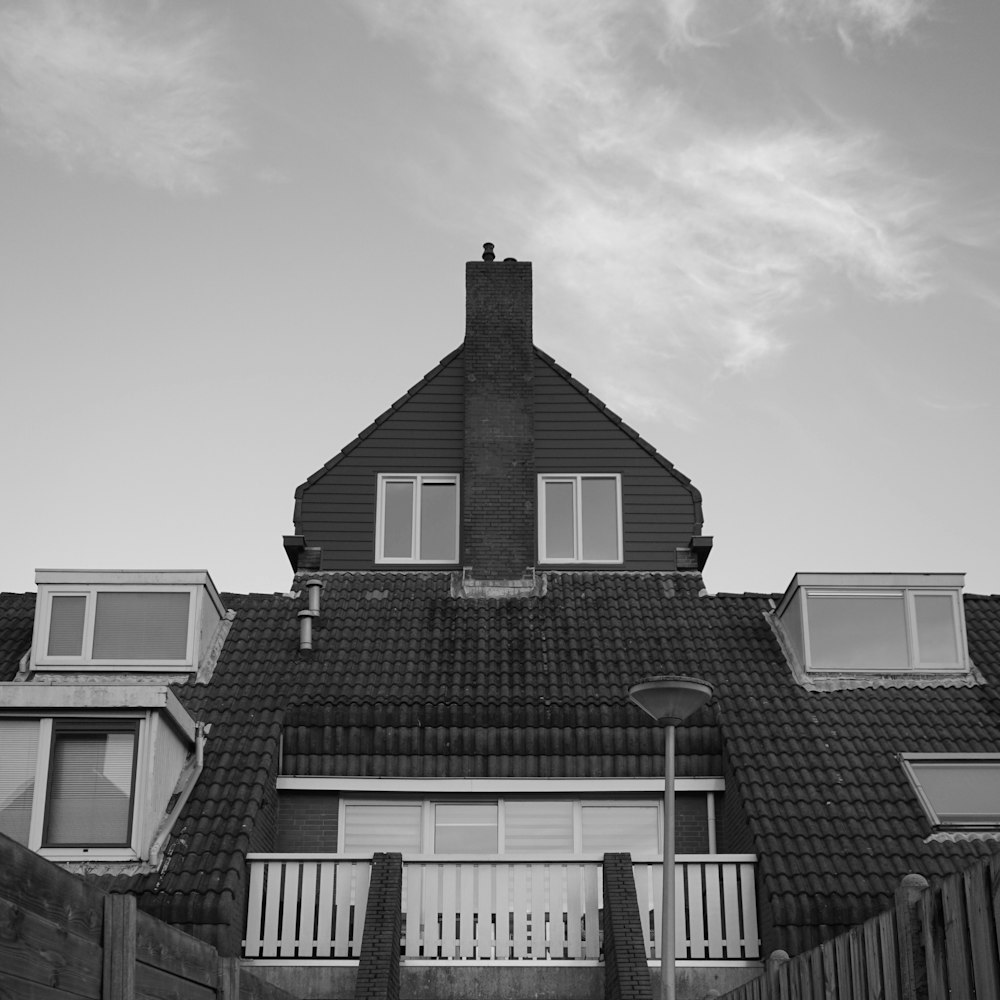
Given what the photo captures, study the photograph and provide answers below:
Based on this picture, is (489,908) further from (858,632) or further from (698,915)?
(858,632)

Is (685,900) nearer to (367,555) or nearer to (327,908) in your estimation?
(327,908)

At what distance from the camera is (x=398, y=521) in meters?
23.8

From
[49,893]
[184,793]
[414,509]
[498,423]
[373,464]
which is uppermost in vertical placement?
[498,423]

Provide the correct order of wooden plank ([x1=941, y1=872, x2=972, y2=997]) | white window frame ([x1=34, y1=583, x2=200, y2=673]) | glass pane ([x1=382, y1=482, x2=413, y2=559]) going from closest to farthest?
wooden plank ([x1=941, y1=872, x2=972, y2=997]), white window frame ([x1=34, y1=583, x2=200, y2=673]), glass pane ([x1=382, y1=482, x2=413, y2=559])

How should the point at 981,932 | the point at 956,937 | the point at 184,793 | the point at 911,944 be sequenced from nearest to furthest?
1. the point at 981,932
2. the point at 956,937
3. the point at 911,944
4. the point at 184,793

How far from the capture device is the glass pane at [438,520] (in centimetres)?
2352

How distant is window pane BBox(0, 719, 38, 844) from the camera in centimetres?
1596

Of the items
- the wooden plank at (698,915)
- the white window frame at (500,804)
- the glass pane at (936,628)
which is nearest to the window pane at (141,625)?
the white window frame at (500,804)

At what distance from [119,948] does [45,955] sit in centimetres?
73

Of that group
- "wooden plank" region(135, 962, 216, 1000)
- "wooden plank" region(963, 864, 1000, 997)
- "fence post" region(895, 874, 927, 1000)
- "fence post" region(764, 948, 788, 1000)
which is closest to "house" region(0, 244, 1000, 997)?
"fence post" region(764, 948, 788, 1000)

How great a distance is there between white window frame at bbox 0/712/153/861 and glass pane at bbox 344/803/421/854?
3524mm

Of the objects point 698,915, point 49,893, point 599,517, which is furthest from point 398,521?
point 49,893

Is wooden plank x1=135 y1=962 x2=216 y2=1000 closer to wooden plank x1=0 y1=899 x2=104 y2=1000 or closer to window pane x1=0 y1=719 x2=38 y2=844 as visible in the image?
wooden plank x1=0 y1=899 x2=104 y2=1000

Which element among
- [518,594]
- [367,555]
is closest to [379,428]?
[367,555]
